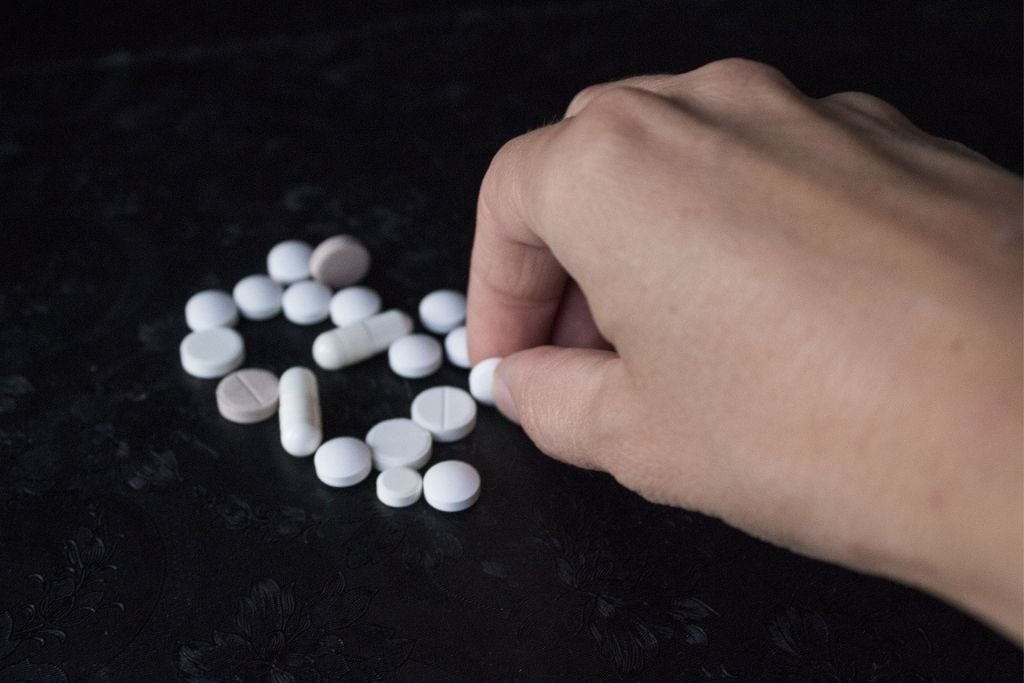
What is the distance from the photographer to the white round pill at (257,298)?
153 centimetres

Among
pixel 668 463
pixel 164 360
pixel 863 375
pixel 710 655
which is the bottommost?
pixel 164 360

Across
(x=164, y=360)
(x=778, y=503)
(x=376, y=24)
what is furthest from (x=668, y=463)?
(x=376, y=24)

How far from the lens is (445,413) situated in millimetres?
1368

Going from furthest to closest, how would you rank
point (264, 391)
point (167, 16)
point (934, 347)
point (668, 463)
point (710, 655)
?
point (167, 16) → point (264, 391) → point (710, 655) → point (668, 463) → point (934, 347)

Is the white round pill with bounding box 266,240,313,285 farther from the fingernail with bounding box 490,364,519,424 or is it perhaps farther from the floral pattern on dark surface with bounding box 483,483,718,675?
the floral pattern on dark surface with bounding box 483,483,718,675

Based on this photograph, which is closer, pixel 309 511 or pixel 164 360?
pixel 309 511

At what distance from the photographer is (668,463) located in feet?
3.25

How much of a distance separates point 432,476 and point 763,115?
1.76 feet

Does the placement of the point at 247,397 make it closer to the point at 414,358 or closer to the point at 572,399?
the point at 414,358

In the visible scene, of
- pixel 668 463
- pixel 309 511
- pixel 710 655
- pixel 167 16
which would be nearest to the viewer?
pixel 668 463

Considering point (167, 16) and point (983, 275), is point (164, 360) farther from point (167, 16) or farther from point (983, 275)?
point (983, 275)

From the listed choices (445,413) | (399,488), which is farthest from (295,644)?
(445,413)

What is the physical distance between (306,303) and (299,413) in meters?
0.25

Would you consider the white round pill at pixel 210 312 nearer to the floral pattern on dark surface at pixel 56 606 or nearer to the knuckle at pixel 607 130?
the floral pattern on dark surface at pixel 56 606
